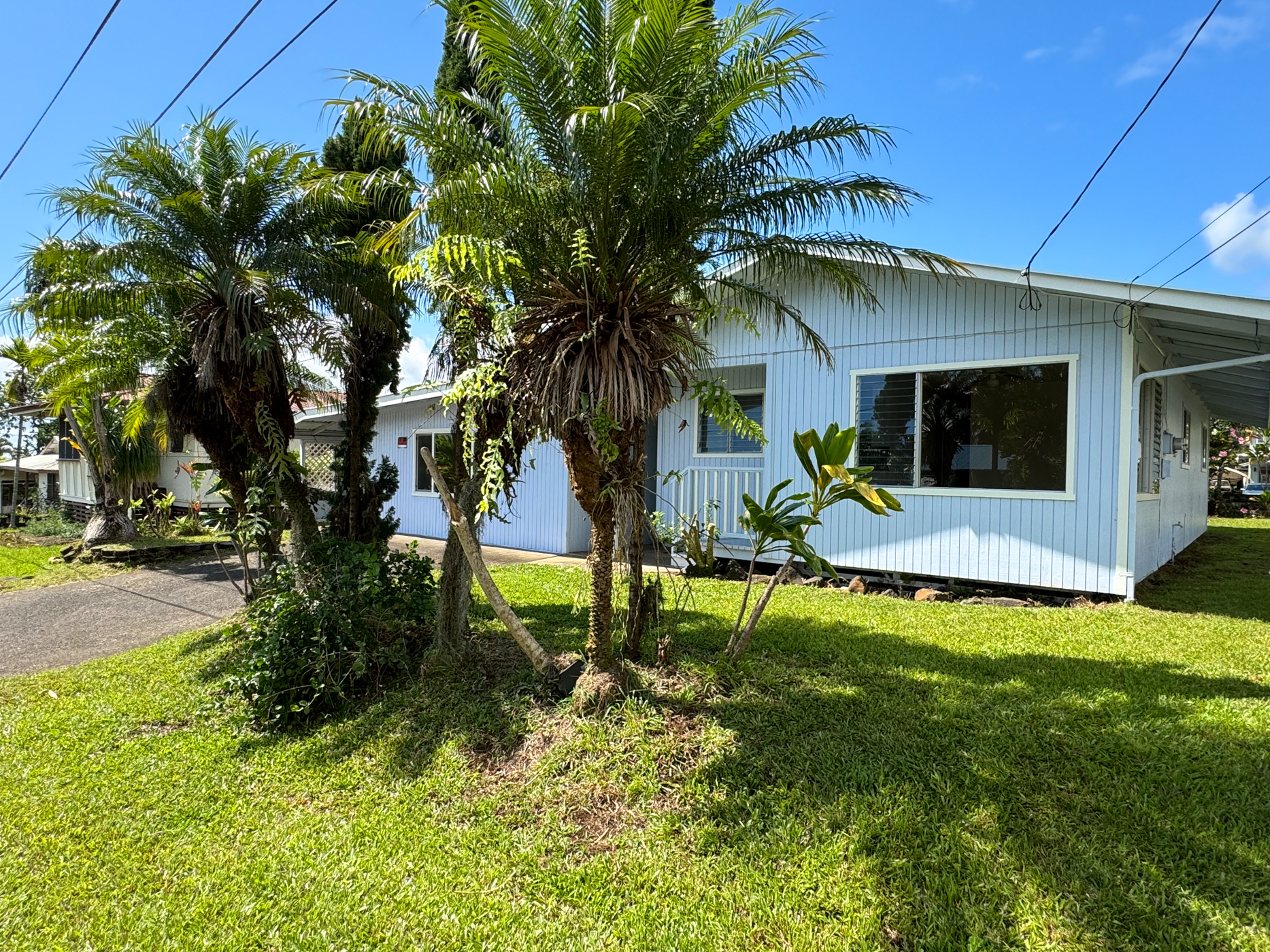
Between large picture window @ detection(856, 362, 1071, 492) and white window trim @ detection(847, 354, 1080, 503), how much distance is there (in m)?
0.03

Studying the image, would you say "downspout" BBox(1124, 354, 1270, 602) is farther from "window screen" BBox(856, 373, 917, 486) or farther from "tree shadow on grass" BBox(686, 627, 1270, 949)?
"tree shadow on grass" BBox(686, 627, 1270, 949)

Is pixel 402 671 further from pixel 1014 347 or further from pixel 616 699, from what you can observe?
pixel 1014 347

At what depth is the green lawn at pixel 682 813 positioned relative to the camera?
103 inches

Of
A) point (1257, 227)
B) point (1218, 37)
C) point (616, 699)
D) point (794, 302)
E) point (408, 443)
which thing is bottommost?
point (616, 699)

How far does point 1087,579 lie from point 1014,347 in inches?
106

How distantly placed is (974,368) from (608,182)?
18.9ft

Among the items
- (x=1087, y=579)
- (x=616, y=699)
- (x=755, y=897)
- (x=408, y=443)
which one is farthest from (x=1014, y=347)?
(x=408, y=443)

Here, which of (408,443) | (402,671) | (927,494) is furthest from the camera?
(408,443)

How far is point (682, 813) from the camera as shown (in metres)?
3.28

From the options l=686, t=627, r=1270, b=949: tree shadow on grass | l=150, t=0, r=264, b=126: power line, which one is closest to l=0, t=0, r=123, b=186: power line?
l=150, t=0, r=264, b=126: power line

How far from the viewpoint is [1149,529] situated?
8.66 meters

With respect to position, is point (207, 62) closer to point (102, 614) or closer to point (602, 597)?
point (602, 597)

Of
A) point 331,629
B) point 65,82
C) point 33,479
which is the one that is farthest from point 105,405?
point 33,479

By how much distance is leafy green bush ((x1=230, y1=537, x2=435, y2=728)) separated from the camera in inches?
186
